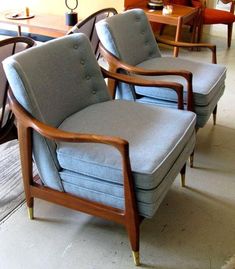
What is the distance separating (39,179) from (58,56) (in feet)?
1.88

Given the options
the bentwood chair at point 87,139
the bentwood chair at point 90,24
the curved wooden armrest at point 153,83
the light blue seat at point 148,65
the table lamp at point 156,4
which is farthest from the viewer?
the table lamp at point 156,4

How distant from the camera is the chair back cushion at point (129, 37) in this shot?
2.08m

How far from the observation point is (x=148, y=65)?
2.28 metres

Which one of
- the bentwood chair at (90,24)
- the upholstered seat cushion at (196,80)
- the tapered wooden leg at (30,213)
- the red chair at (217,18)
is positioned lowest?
the tapered wooden leg at (30,213)

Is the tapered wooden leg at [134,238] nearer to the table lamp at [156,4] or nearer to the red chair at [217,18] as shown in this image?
the table lamp at [156,4]

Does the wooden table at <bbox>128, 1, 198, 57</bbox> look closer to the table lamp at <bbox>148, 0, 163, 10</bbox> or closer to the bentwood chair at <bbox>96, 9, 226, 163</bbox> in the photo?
the table lamp at <bbox>148, 0, 163, 10</bbox>

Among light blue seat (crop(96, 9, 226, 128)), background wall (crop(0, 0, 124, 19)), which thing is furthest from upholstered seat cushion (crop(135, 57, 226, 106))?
background wall (crop(0, 0, 124, 19))

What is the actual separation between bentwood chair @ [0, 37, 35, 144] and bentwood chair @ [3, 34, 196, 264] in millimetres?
179

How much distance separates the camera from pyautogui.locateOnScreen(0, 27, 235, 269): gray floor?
1497 millimetres

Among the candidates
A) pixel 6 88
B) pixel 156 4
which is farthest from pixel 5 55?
pixel 156 4

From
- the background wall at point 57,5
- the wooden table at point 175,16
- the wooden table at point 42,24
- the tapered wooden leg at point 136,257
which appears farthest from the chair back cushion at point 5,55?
the background wall at point 57,5

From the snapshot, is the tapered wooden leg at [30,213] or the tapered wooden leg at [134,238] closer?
the tapered wooden leg at [134,238]

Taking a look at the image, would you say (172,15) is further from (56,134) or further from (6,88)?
(56,134)

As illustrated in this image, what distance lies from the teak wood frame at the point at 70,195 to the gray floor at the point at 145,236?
88mm
